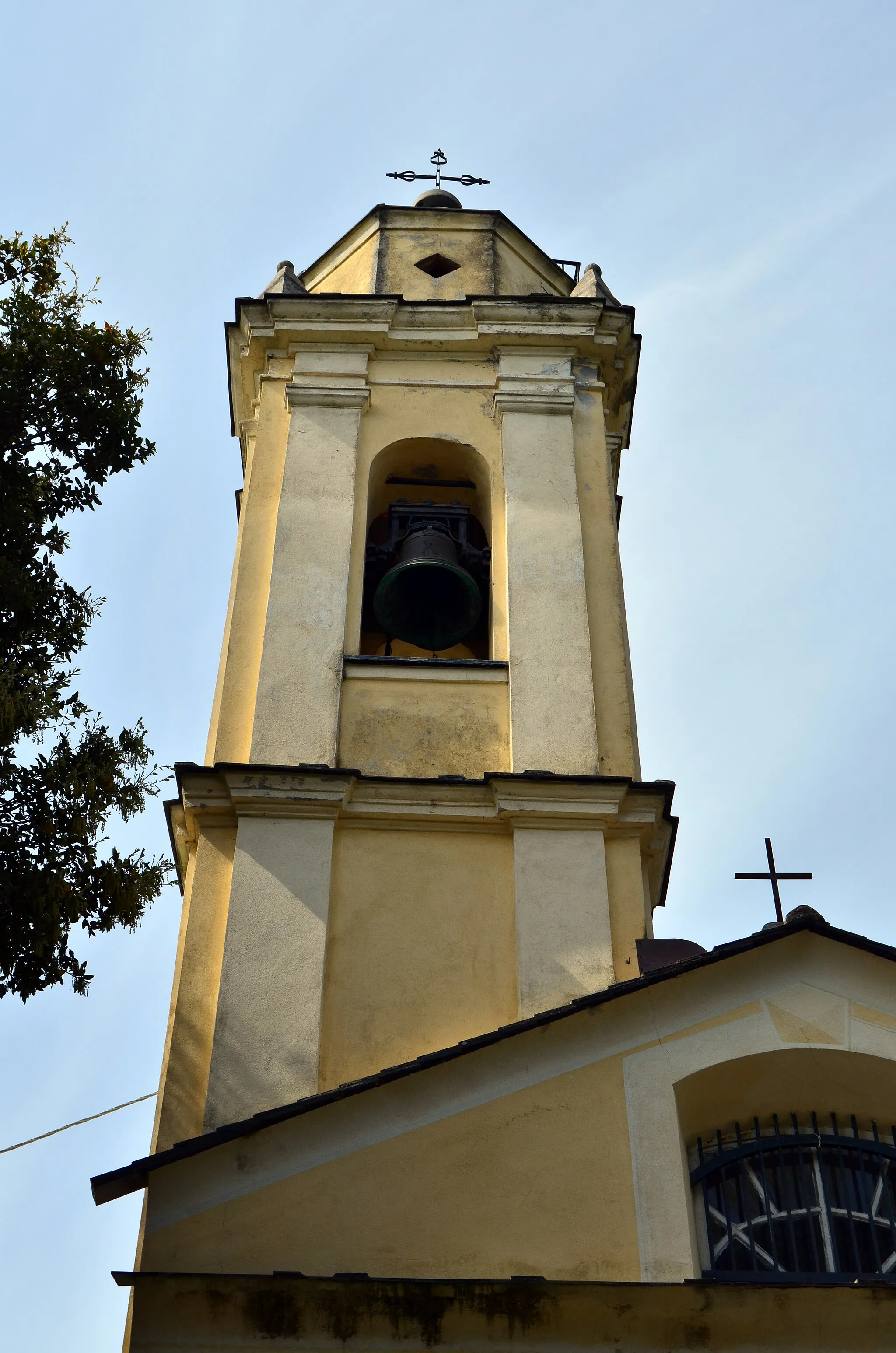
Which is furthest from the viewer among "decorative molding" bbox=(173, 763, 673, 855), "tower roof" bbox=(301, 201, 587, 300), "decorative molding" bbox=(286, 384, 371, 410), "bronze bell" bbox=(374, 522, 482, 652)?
"tower roof" bbox=(301, 201, 587, 300)

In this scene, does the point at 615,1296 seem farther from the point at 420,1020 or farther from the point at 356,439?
the point at 356,439

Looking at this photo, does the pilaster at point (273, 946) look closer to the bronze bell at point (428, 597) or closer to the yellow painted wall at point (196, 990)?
the yellow painted wall at point (196, 990)

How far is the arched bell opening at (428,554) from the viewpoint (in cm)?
1195

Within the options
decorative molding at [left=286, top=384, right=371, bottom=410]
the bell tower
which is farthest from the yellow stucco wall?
decorative molding at [left=286, top=384, right=371, bottom=410]

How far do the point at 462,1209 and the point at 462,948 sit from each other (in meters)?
2.36

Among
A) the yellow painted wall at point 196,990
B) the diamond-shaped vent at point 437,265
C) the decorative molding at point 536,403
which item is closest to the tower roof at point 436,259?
the diamond-shaped vent at point 437,265

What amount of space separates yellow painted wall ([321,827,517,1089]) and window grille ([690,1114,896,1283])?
1792 millimetres

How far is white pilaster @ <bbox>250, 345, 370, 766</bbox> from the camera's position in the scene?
1074 centimetres

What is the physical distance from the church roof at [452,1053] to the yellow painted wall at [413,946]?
1.32m

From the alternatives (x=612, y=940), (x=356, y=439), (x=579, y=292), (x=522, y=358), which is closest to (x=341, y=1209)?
(x=612, y=940)

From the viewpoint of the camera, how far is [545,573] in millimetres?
11781

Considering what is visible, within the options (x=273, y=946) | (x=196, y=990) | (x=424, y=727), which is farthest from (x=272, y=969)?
(x=424, y=727)

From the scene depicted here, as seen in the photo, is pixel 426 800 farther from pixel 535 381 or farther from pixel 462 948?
pixel 535 381

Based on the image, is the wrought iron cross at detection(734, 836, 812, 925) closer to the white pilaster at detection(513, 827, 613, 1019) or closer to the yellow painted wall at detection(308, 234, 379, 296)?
the white pilaster at detection(513, 827, 613, 1019)
